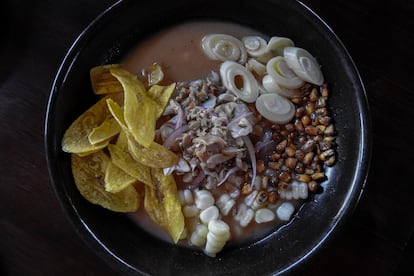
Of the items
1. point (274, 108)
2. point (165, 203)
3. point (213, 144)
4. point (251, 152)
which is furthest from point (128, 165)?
point (274, 108)

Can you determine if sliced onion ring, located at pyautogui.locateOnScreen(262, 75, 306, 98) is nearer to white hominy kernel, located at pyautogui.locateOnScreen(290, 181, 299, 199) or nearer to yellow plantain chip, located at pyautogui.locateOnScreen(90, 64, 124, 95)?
white hominy kernel, located at pyautogui.locateOnScreen(290, 181, 299, 199)

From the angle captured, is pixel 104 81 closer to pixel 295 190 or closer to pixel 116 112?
pixel 116 112

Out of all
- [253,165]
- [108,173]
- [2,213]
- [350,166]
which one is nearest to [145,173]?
[108,173]

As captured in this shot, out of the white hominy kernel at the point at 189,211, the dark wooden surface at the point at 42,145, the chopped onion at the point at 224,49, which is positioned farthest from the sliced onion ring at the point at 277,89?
the white hominy kernel at the point at 189,211

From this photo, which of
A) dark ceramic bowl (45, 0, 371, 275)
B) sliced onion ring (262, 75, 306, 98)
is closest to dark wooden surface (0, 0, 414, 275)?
dark ceramic bowl (45, 0, 371, 275)

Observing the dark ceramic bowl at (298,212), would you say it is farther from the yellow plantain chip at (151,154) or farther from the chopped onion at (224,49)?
the yellow plantain chip at (151,154)
